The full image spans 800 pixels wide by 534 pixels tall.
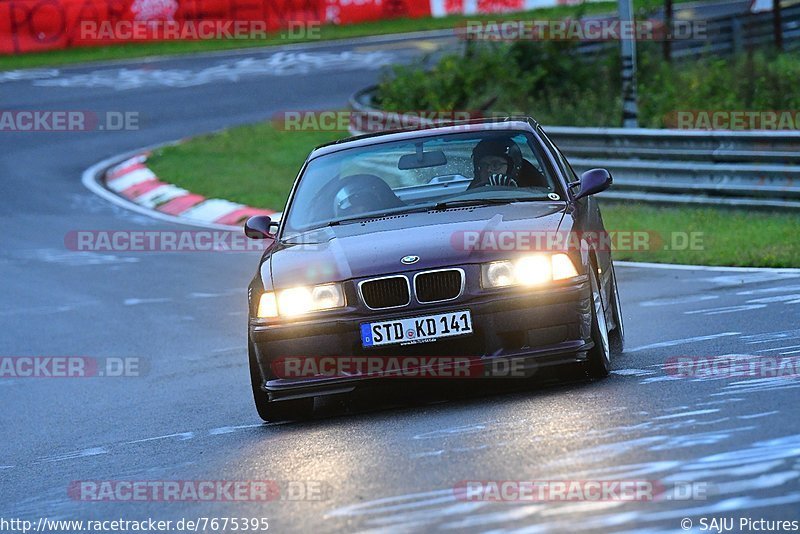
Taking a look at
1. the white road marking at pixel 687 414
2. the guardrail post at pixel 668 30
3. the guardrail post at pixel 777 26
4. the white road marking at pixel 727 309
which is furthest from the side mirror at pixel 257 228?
the guardrail post at pixel 777 26

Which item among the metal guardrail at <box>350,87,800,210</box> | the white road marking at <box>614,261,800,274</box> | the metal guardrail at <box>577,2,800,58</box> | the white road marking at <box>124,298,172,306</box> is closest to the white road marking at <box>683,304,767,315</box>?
the white road marking at <box>614,261,800,274</box>

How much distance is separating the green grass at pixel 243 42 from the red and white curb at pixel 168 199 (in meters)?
12.5

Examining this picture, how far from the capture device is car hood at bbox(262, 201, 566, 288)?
24.0 ft

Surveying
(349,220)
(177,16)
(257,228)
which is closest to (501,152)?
(349,220)

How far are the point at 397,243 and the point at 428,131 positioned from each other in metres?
1.58

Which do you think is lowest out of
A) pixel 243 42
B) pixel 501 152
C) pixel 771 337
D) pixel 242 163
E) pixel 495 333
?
pixel 242 163

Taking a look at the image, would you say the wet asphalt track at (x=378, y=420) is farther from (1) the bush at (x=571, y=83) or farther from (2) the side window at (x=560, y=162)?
(1) the bush at (x=571, y=83)

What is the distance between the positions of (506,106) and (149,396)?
14.5 meters

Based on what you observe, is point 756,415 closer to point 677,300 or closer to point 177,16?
point 677,300

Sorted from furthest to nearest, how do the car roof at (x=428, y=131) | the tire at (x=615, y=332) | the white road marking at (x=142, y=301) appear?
1. the white road marking at (x=142, y=301)
2. the tire at (x=615, y=332)
3. the car roof at (x=428, y=131)

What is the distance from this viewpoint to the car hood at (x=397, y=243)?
7309 millimetres

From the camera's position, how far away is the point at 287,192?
20141 mm

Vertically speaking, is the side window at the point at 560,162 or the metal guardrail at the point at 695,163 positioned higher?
the side window at the point at 560,162

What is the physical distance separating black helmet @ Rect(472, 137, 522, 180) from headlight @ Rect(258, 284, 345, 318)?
1647 mm
